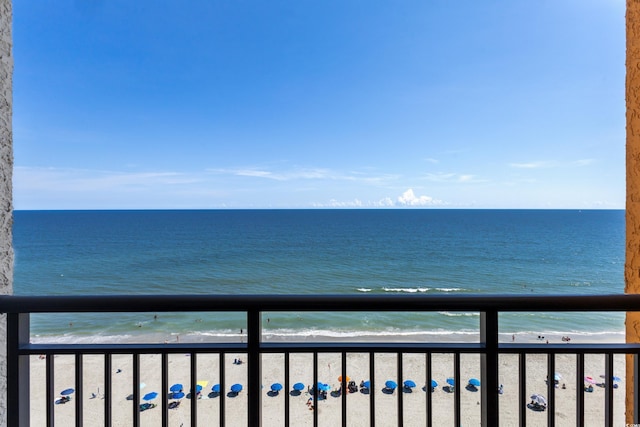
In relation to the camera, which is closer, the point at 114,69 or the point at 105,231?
the point at 114,69

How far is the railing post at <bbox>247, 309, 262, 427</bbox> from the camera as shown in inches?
36.0

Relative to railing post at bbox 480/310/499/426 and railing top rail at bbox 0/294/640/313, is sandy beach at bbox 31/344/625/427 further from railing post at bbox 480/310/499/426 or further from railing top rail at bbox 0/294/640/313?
railing top rail at bbox 0/294/640/313

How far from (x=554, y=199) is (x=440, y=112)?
15730mm

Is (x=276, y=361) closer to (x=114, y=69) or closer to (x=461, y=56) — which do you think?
(x=461, y=56)

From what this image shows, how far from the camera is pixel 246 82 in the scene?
1227 cm

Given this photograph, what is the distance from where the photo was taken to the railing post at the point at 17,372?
0.93 m

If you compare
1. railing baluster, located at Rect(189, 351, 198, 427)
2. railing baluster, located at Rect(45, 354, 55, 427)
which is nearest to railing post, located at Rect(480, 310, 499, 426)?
railing baluster, located at Rect(189, 351, 198, 427)

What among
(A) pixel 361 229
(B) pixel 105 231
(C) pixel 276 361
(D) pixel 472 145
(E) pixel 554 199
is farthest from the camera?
(A) pixel 361 229

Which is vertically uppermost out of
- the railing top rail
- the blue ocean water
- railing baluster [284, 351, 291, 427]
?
the railing top rail

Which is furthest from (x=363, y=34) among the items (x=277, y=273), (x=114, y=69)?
(x=277, y=273)

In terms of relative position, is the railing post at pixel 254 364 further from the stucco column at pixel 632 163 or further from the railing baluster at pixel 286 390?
the stucco column at pixel 632 163

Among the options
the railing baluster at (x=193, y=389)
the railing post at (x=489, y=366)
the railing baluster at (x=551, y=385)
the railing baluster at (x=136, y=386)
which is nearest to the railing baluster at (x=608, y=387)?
the railing baluster at (x=551, y=385)

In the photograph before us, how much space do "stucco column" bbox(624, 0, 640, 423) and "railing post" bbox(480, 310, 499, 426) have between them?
0.76m

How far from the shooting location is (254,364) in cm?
94
